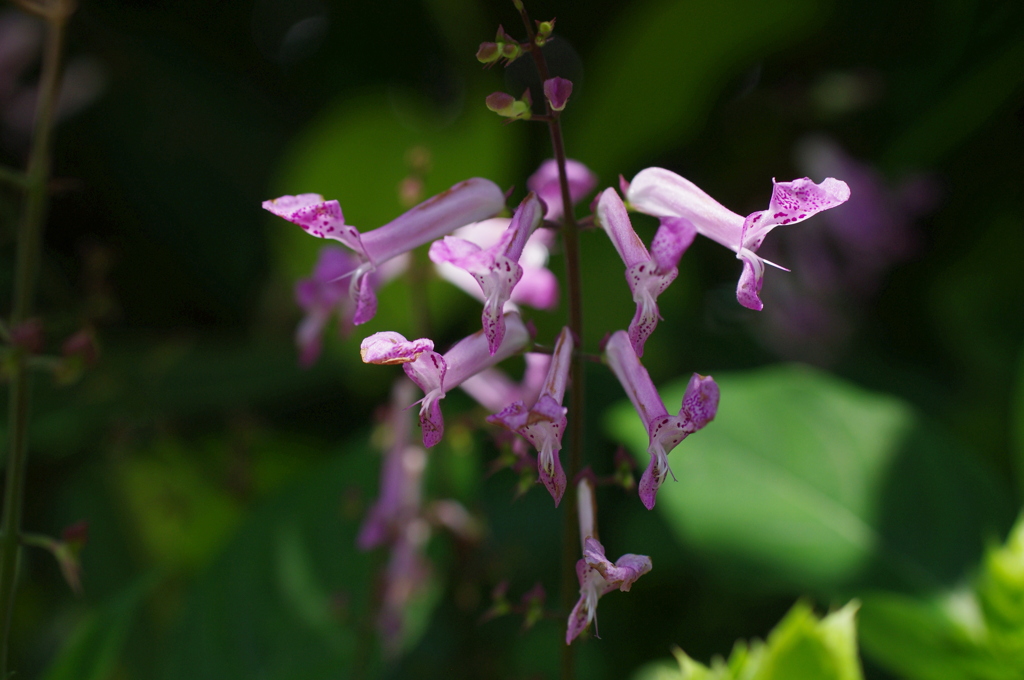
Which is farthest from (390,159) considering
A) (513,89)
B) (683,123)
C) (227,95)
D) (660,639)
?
(660,639)

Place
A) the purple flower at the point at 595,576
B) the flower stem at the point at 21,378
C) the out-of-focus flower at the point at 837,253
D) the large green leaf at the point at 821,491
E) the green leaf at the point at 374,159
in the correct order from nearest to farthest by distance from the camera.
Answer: the purple flower at the point at 595,576 < the flower stem at the point at 21,378 < the large green leaf at the point at 821,491 < the green leaf at the point at 374,159 < the out-of-focus flower at the point at 837,253

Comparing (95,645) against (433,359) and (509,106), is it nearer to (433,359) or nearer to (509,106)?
(433,359)

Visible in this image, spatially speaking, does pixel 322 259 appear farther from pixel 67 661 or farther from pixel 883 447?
pixel 883 447

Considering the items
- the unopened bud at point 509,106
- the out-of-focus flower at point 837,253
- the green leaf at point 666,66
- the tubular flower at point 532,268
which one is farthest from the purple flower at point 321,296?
the out-of-focus flower at point 837,253

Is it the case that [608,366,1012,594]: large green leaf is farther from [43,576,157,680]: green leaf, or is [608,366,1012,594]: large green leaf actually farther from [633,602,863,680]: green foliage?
[43,576,157,680]: green leaf

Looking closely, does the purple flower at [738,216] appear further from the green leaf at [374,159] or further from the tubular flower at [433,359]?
the green leaf at [374,159]

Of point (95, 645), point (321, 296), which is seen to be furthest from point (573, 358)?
point (95, 645)
